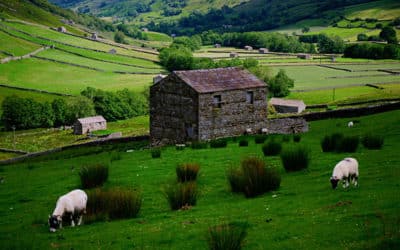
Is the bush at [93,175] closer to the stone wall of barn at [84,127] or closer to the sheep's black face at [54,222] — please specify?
the sheep's black face at [54,222]

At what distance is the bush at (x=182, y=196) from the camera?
18422 mm

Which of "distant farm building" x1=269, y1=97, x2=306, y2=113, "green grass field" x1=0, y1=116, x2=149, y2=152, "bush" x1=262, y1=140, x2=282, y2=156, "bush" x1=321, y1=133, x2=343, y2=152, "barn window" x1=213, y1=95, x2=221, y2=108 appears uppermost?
"barn window" x1=213, y1=95, x2=221, y2=108

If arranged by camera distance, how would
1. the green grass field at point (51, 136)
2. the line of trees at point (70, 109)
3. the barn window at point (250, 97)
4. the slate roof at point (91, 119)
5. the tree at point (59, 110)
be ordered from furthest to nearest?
the tree at point (59, 110), the line of trees at point (70, 109), the slate roof at point (91, 119), the green grass field at point (51, 136), the barn window at point (250, 97)

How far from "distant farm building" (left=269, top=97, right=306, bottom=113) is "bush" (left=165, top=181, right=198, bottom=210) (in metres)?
70.8

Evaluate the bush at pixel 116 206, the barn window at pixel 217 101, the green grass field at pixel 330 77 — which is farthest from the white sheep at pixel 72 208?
the green grass field at pixel 330 77

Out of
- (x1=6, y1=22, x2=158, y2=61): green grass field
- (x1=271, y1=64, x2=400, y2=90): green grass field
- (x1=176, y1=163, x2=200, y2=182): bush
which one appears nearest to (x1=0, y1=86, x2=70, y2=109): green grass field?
(x1=271, y1=64, x2=400, y2=90): green grass field

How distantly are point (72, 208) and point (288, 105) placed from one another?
74.9 metres

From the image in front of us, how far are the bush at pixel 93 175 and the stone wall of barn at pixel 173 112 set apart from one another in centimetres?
2023

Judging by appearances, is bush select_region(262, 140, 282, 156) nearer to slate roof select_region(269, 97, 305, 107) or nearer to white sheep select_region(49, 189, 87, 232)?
white sheep select_region(49, 189, 87, 232)

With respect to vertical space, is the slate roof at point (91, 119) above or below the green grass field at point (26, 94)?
below

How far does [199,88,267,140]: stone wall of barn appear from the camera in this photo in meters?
43.6

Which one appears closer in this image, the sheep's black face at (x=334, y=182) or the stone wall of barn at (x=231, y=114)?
the sheep's black face at (x=334, y=182)

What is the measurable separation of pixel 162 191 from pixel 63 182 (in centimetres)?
662

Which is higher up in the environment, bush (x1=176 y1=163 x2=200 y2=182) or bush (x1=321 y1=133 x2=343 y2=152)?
bush (x1=321 y1=133 x2=343 y2=152)
